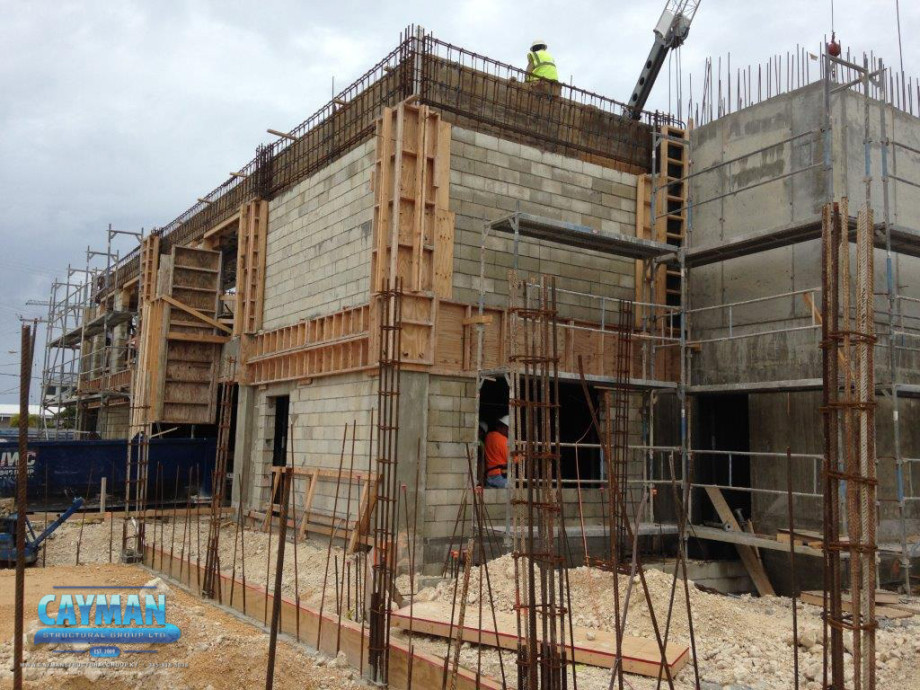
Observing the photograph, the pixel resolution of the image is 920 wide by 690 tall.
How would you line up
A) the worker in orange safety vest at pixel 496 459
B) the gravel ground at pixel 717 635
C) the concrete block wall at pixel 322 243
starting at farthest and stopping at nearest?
the concrete block wall at pixel 322 243 → the worker in orange safety vest at pixel 496 459 → the gravel ground at pixel 717 635

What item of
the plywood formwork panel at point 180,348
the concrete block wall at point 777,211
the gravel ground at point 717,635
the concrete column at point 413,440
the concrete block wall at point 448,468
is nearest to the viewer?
the gravel ground at point 717,635

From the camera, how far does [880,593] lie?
34.1 ft

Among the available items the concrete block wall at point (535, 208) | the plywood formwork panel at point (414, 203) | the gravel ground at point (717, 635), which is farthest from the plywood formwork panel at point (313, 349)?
the gravel ground at point (717, 635)

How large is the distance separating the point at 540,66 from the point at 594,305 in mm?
4557

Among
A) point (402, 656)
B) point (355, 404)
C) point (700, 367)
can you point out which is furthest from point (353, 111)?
point (402, 656)

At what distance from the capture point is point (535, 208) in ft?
45.2

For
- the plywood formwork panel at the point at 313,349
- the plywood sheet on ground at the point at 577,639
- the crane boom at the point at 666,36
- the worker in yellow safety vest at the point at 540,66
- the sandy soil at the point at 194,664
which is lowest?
the sandy soil at the point at 194,664

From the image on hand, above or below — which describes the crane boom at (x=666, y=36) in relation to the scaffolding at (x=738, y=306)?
above

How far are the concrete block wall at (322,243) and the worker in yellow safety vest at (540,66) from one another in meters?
3.29

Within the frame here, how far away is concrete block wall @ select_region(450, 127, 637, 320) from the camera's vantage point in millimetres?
12953

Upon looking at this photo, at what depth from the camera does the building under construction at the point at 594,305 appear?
11.8m

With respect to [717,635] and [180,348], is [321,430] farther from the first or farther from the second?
[717,635]

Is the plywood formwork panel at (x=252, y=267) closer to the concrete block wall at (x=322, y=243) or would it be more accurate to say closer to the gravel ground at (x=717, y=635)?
the concrete block wall at (x=322, y=243)

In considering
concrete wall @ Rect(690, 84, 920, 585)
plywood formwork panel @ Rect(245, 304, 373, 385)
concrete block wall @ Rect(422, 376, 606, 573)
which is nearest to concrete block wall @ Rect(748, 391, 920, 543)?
concrete wall @ Rect(690, 84, 920, 585)
